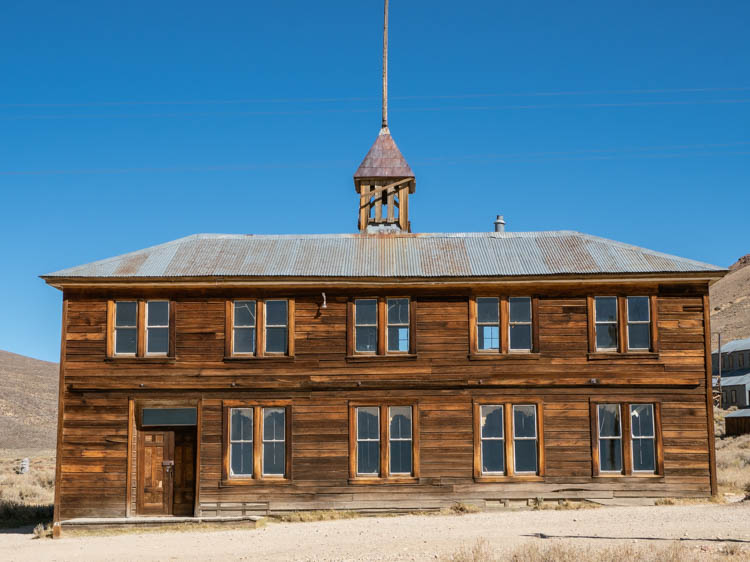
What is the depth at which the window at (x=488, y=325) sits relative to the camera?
22703 millimetres

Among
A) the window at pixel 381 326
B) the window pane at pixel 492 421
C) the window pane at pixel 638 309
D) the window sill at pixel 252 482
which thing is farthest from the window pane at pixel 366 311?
the window pane at pixel 638 309

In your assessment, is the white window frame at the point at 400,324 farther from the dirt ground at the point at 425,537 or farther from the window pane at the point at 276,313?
the dirt ground at the point at 425,537

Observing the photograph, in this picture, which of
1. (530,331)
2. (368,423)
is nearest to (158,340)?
(368,423)

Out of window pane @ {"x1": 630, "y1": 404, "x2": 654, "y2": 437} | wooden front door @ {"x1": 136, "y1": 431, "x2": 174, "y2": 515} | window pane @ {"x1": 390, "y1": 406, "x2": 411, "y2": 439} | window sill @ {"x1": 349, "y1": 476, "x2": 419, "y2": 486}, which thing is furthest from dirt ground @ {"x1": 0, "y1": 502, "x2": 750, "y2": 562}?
window pane @ {"x1": 390, "y1": 406, "x2": 411, "y2": 439}

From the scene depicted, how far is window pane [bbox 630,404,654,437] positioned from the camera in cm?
2225

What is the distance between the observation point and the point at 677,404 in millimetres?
22219

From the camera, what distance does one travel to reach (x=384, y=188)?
88.3 ft

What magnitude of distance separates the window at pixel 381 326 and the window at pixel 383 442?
4.71 feet

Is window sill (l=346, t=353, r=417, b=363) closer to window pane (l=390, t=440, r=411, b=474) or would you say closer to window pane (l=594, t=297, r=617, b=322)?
window pane (l=390, t=440, r=411, b=474)

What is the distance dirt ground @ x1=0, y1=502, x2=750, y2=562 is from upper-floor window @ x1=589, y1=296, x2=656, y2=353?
157 inches

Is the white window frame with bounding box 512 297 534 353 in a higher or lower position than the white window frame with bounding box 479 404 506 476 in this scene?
higher

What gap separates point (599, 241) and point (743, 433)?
1316 inches

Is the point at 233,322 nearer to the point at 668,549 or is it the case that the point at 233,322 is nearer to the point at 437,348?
the point at 437,348

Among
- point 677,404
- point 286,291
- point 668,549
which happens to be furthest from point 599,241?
point 668,549
